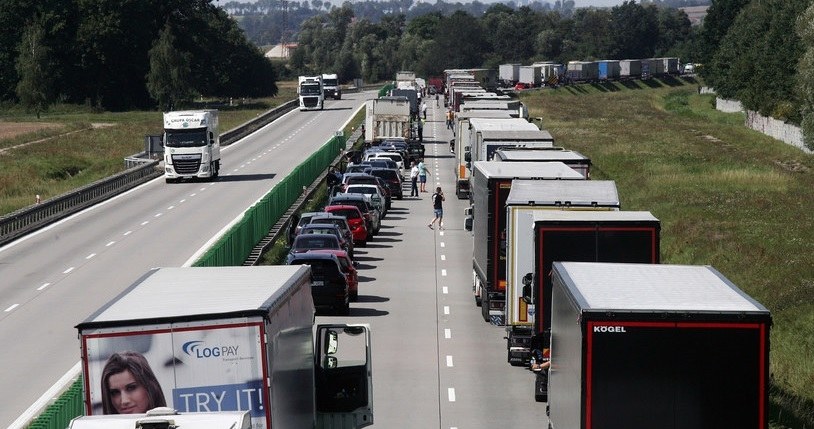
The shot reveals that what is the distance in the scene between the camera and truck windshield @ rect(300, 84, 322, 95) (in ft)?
411

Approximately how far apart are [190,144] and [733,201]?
76.3 feet

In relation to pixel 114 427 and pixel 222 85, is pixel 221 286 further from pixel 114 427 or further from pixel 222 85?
pixel 222 85

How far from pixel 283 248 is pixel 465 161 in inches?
681

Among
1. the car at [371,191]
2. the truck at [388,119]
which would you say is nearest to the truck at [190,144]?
the car at [371,191]

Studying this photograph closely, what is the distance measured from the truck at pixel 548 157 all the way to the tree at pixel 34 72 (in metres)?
94.1

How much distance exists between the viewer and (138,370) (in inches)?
490

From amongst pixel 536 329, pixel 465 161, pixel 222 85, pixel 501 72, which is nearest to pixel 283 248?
pixel 465 161

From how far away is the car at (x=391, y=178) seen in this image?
58594mm

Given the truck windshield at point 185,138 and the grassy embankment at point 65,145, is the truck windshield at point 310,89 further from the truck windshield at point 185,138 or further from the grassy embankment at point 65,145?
the truck windshield at point 185,138

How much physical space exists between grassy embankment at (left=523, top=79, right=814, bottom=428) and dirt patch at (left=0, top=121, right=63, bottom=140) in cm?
3860

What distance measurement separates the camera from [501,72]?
178 meters

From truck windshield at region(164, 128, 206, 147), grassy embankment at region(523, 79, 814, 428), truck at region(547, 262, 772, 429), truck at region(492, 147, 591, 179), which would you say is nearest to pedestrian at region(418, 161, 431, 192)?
grassy embankment at region(523, 79, 814, 428)

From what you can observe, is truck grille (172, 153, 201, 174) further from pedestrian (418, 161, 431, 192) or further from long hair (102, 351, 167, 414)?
long hair (102, 351, 167, 414)

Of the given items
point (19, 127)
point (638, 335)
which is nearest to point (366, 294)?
point (638, 335)
